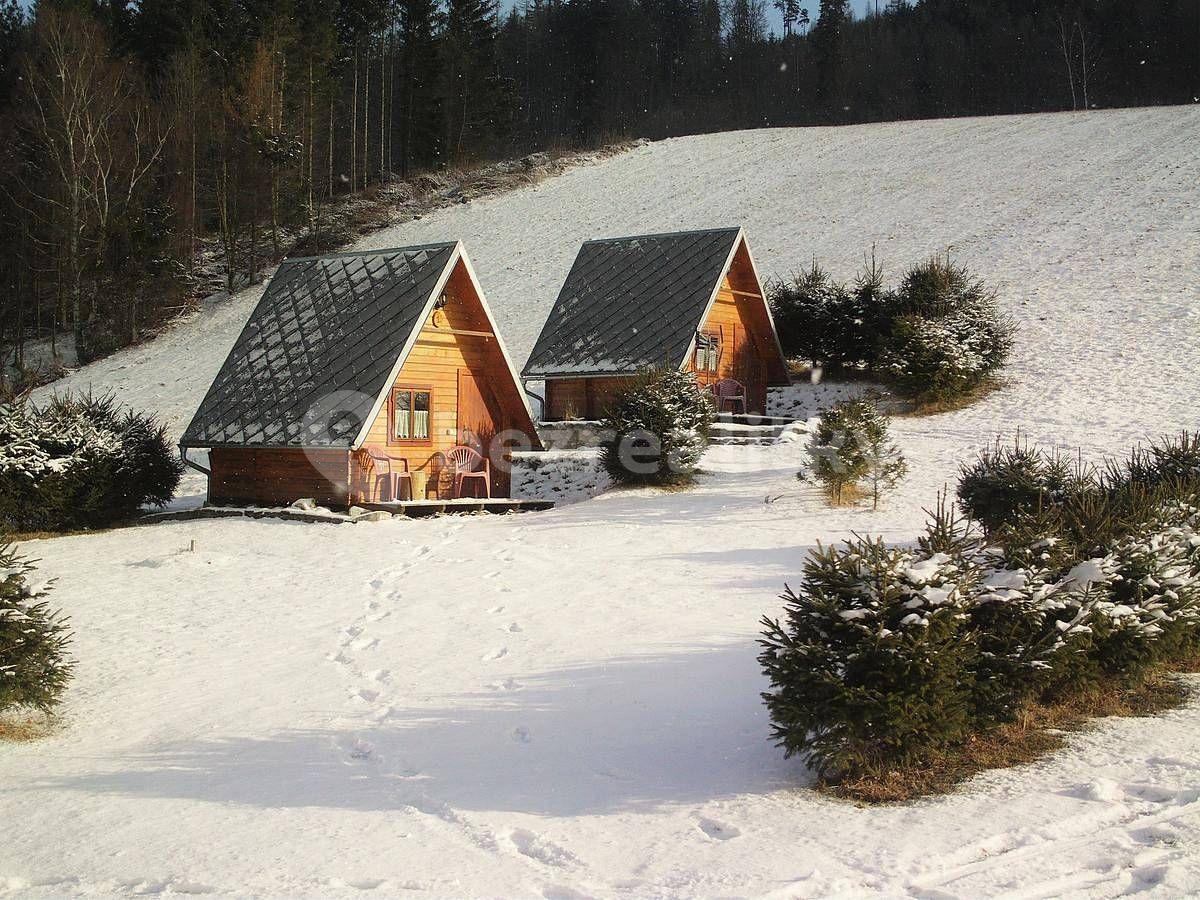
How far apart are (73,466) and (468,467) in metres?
6.71

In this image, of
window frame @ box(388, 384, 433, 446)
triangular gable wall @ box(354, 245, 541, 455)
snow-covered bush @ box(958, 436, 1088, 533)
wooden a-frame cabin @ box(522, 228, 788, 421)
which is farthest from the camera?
wooden a-frame cabin @ box(522, 228, 788, 421)

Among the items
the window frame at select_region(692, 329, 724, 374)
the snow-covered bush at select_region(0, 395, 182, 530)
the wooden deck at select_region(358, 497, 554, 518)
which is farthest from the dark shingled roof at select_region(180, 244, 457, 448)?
the window frame at select_region(692, 329, 724, 374)

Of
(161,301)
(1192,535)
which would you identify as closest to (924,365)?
(1192,535)

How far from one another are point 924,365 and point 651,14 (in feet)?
219

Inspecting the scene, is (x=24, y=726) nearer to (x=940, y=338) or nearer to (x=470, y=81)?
(x=940, y=338)

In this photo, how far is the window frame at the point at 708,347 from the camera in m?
26.2

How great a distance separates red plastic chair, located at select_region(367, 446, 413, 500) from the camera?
18672 mm

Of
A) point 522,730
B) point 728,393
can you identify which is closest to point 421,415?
point 728,393

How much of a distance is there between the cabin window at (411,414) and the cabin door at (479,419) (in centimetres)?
78

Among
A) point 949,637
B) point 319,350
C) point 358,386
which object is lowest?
point 949,637

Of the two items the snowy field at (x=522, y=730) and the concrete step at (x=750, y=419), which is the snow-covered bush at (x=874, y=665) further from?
the concrete step at (x=750, y=419)

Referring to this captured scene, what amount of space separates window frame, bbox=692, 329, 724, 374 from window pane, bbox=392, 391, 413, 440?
28.1 ft

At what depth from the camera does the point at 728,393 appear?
26891mm

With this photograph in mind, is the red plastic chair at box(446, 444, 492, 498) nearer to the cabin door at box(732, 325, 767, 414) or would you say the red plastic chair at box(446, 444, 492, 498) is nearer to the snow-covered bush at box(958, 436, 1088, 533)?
the cabin door at box(732, 325, 767, 414)
